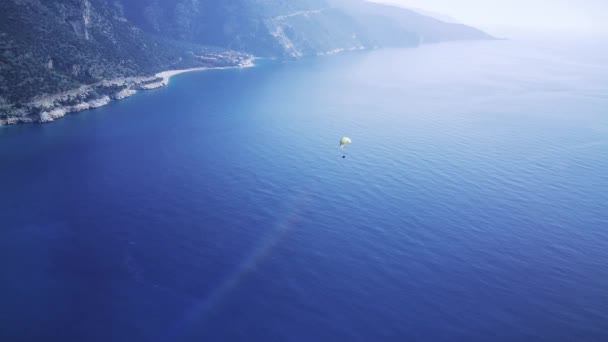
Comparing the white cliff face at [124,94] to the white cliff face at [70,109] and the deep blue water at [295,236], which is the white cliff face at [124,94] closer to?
the white cliff face at [70,109]

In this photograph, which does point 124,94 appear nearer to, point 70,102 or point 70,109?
point 70,102

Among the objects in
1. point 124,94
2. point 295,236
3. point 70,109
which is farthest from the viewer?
point 124,94

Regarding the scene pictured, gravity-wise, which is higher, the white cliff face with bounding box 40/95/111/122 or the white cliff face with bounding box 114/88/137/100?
the white cliff face with bounding box 114/88/137/100

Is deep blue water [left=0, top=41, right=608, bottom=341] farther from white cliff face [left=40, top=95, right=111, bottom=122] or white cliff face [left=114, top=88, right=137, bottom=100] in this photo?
white cliff face [left=114, top=88, right=137, bottom=100]

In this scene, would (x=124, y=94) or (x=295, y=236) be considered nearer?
(x=295, y=236)

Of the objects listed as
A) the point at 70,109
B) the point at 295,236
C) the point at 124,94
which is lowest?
the point at 295,236

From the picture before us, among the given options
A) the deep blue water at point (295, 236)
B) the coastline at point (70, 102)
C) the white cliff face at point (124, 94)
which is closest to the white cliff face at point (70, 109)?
the coastline at point (70, 102)

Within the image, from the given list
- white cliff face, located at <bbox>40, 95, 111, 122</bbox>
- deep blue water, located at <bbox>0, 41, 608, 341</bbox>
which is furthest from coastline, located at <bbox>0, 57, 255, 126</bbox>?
deep blue water, located at <bbox>0, 41, 608, 341</bbox>

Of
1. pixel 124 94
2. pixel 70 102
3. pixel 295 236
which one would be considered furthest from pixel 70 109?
pixel 295 236
